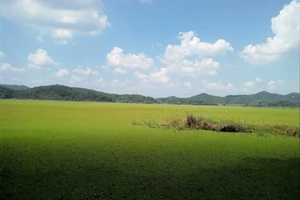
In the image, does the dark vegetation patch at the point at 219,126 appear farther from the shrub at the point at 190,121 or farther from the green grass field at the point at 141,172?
the green grass field at the point at 141,172

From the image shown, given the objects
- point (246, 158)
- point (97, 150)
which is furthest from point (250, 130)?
point (97, 150)

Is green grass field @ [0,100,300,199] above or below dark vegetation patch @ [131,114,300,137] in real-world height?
below

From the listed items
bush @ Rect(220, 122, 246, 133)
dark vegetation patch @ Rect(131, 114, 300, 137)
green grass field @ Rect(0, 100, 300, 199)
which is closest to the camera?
green grass field @ Rect(0, 100, 300, 199)

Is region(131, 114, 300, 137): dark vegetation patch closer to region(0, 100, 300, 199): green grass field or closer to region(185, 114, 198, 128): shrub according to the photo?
region(185, 114, 198, 128): shrub

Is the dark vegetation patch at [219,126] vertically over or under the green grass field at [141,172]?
over

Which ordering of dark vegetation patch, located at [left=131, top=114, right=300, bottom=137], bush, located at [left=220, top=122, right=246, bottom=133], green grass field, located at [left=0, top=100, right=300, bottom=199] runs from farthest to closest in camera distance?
bush, located at [left=220, top=122, right=246, bottom=133], dark vegetation patch, located at [left=131, top=114, right=300, bottom=137], green grass field, located at [left=0, top=100, right=300, bottom=199]

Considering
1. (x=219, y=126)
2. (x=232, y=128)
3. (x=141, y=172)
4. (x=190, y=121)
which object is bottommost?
(x=141, y=172)

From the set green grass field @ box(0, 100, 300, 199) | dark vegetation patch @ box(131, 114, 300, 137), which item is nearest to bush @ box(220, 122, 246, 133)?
dark vegetation patch @ box(131, 114, 300, 137)

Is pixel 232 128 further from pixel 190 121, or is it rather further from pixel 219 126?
pixel 190 121

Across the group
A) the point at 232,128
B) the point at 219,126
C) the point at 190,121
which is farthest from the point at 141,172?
the point at 232,128

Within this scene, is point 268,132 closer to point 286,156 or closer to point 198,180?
point 286,156

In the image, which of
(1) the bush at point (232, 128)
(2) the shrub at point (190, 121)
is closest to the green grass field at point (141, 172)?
(1) the bush at point (232, 128)

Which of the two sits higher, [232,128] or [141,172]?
[232,128]

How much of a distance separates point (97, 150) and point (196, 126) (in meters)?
16.8
